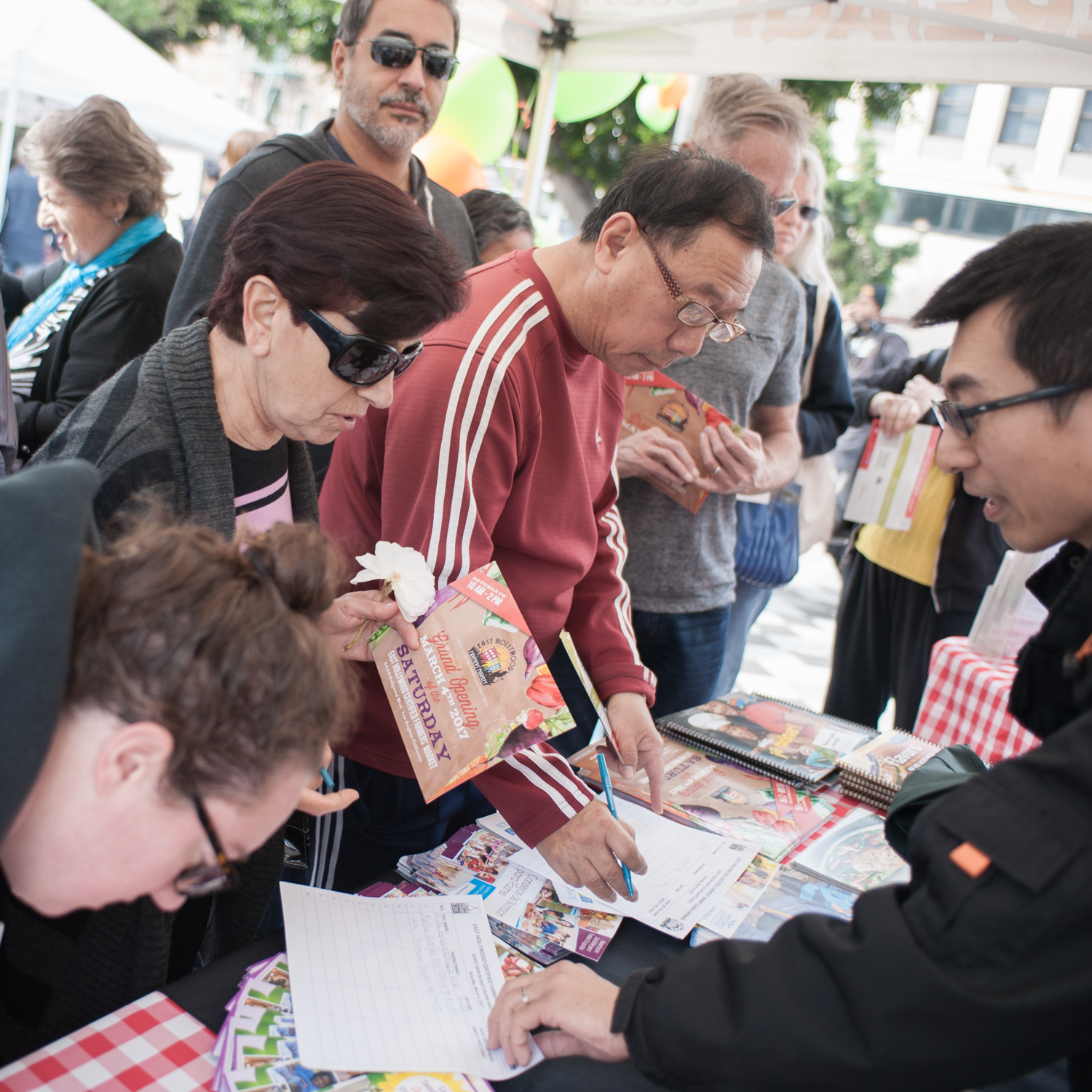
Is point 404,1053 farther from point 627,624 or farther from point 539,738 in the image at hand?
point 627,624

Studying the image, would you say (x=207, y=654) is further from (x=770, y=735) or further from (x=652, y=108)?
(x=652, y=108)

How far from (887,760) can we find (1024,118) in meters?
29.2

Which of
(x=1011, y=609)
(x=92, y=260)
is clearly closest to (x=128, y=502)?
(x=92, y=260)

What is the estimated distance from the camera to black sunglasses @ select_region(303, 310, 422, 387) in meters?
1.32

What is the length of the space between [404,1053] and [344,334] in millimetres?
941

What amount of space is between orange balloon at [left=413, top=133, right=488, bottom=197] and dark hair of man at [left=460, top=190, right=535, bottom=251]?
1645 mm

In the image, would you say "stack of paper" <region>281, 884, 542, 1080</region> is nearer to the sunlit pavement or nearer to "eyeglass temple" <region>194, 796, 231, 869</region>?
"eyeglass temple" <region>194, 796, 231, 869</region>

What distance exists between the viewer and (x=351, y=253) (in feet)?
4.22

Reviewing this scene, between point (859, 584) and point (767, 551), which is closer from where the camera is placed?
point (767, 551)

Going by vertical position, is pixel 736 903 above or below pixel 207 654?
below

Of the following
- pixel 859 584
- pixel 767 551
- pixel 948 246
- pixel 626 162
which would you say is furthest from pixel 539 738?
pixel 948 246

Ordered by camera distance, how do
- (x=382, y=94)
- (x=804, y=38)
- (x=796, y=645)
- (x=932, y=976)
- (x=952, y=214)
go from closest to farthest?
(x=932, y=976), (x=382, y=94), (x=804, y=38), (x=796, y=645), (x=952, y=214)

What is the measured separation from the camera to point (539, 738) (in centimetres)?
120

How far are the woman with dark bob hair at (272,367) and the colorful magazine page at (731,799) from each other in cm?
64
